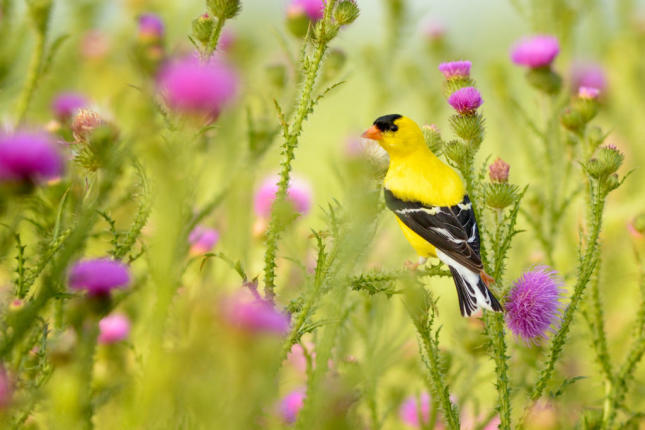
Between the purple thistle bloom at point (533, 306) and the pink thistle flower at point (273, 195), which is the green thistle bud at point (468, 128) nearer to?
the purple thistle bloom at point (533, 306)

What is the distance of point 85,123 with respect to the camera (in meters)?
0.84

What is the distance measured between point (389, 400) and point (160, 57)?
0.84m

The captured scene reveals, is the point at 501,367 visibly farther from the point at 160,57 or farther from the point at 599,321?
the point at 160,57

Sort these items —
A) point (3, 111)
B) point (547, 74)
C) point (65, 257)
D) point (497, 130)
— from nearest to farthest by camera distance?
point (65, 257) → point (547, 74) → point (3, 111) → point (497, 130)

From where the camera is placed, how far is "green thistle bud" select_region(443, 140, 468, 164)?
0.90 meters

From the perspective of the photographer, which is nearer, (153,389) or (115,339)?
(153,389)

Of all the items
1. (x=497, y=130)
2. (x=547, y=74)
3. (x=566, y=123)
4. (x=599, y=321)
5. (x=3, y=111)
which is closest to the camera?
(x=599, y=321)

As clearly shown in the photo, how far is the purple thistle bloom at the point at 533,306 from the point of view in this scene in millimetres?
893

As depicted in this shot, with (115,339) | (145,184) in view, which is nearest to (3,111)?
(115,339)

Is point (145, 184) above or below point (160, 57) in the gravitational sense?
below

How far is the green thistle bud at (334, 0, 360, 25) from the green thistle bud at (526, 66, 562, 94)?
77 cm

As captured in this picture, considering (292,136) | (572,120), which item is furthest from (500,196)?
(572,120)

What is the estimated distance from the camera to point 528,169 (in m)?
1.64

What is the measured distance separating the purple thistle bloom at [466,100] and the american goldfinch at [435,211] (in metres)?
0.23
